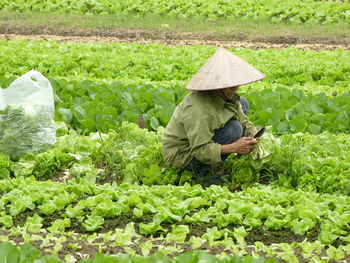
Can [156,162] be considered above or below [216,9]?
above

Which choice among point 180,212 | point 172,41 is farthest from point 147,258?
point 172,41

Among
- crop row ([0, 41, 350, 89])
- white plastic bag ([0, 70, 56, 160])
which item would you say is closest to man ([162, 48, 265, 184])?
white plastic bag ([0, 70, 56, 160])

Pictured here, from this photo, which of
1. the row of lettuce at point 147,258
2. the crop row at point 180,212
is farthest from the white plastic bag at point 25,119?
the row of lettuce at point 147,258

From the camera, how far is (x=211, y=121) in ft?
20.2

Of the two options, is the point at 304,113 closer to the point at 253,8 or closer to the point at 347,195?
the point at 347,195

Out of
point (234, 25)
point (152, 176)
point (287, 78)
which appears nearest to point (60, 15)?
point (234, 25)

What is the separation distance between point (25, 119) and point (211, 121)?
2056 millimetres

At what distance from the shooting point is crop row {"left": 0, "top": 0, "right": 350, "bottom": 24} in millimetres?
20312

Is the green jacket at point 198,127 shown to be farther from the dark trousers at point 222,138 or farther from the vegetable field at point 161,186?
the vegetable field at point 161,186

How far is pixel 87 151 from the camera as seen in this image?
24.3ft

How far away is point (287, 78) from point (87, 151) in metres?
5.07

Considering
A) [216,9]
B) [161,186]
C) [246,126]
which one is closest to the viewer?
[161,186]

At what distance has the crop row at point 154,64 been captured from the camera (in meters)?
11.7

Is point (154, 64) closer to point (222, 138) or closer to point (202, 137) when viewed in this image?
point (222, 138)
